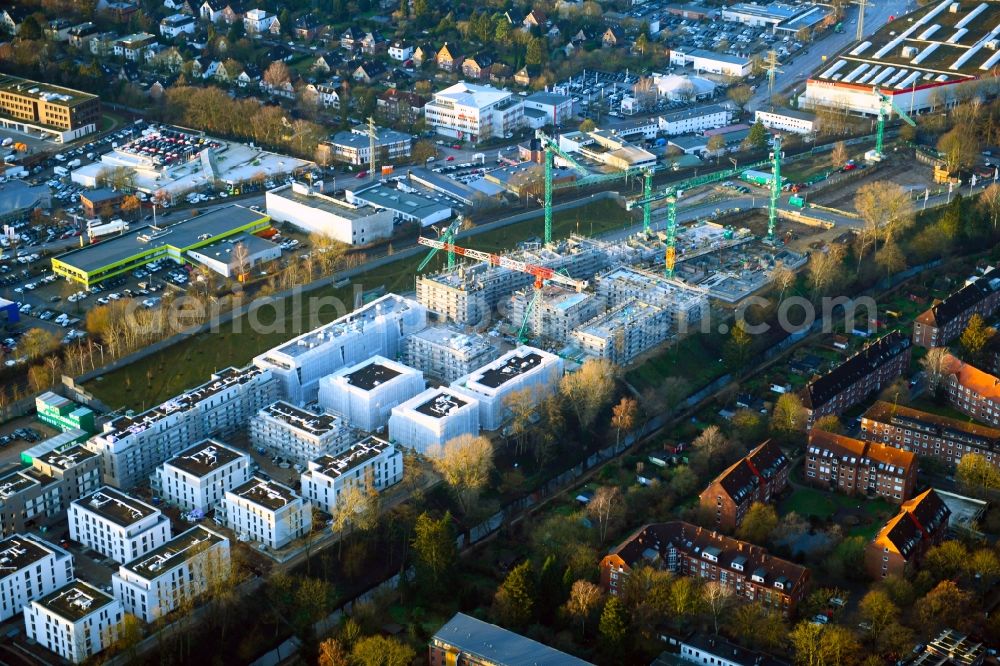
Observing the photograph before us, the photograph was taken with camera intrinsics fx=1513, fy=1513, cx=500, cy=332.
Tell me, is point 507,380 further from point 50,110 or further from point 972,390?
point 50,110

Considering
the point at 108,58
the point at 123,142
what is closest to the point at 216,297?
the point at 123,142

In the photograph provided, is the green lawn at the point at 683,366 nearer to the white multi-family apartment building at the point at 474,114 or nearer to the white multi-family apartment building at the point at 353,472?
the white multi-family apartment building at the point at 353,472

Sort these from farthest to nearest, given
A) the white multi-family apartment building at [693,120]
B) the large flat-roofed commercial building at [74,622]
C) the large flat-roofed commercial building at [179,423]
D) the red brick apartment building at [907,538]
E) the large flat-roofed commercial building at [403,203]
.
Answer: the white multi-family apartment building at [693,120], the large flat-roofed commercial building at [403,203], the large flat-roofed commercial building at [179,423], the red brick apartment building at [907,538], the large flat-roofed commercial building at [74,622]

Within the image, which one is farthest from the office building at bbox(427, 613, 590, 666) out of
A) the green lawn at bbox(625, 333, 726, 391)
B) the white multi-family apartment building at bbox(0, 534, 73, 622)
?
the green lawn at bbox(625, 333, 726, 391)

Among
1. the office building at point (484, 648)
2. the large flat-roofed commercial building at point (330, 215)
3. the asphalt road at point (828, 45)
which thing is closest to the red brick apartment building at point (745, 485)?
the office building at point (484, 648)

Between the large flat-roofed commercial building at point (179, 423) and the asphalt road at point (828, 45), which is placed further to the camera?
the asphalt road at point (828, 45)

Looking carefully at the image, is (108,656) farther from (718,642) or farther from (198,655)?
(718,642)

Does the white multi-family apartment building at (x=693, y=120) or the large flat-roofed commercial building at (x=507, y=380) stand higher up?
the white multi-family apartment building at (x=693, y=120)
